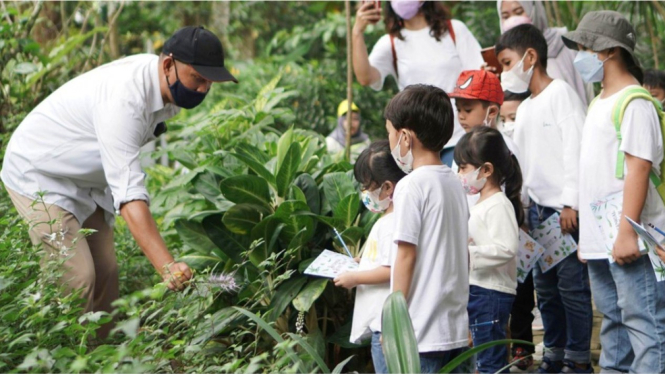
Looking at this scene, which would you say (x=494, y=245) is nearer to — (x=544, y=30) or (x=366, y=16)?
(x=366, y=16)

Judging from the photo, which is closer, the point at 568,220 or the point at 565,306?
the point at 568,220

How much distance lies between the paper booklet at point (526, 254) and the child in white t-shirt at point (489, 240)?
334mm

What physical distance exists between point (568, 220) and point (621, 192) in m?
0.56

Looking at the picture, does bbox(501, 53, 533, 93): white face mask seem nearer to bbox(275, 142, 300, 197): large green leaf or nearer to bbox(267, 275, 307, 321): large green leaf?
bbox(275, 142, 300, 197): large green leaf

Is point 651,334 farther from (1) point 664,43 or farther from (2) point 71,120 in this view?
(1) point 664,43

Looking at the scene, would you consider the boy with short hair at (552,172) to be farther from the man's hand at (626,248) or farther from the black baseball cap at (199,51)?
the black baseball cap at (199,51)

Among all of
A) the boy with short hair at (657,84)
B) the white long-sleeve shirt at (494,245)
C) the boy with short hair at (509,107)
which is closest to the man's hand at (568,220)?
the white long-sleeve shirt at (494,245)

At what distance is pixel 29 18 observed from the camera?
7012 mm

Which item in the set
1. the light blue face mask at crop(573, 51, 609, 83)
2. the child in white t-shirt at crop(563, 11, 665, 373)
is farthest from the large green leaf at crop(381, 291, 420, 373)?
the light blue face mask at crop(573, 51, 609, 83)

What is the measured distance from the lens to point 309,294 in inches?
167

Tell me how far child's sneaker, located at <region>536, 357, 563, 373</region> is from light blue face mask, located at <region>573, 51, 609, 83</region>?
1.53m

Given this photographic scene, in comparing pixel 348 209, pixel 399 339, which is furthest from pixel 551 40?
pixel 399 339

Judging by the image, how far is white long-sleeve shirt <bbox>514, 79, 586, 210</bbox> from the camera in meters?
4.40

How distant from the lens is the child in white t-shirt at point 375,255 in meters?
3.51
